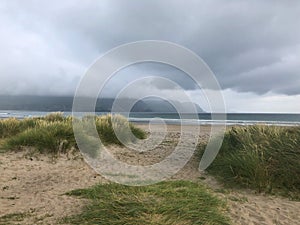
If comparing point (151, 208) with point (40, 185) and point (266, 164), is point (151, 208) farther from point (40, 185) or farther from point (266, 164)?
point (266, 164)

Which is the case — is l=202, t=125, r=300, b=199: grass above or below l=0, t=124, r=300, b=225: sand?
above

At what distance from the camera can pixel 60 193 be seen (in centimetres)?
603

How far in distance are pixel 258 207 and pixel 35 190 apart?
4294 millimetres

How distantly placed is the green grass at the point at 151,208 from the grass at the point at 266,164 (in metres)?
1.96

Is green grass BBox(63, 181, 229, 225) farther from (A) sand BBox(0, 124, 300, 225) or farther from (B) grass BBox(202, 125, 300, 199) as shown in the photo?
(B) grass BBox(202, 125, 300, 199)

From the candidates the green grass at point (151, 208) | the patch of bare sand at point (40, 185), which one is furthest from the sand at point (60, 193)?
the green grass at point (151, 208)

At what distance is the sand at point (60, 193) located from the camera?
4891 millimetres

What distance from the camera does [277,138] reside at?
816cm

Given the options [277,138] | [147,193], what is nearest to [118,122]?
[277,138]

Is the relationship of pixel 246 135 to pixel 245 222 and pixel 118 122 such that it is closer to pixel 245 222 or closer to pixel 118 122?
pixel 245 222

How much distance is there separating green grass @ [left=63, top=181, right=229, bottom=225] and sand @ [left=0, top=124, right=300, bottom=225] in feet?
1.11

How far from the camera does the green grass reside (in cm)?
425

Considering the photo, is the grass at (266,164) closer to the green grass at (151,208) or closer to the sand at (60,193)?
the sand at (60,193)

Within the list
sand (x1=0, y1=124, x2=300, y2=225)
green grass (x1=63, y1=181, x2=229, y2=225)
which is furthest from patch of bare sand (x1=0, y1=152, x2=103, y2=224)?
green grass (x1=63, y1=181, x2=229, y2=225)
